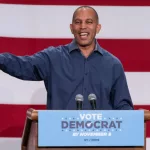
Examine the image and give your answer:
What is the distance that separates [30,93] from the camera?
3.02 meters

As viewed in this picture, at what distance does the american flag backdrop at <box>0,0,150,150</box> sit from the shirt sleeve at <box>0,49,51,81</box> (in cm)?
66

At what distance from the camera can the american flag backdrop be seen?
3.02m

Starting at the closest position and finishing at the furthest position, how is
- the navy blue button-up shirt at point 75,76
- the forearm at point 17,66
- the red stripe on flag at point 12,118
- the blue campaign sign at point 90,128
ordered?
1. the blue campaign sign at point 90,128
2. the forearm at point 17,66
3. the navy blue button-up shirt at point 75,76
4. the red stripe on flag at point 12,118

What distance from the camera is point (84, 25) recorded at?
230cm

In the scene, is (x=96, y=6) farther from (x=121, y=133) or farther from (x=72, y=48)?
(x=121, y=133)

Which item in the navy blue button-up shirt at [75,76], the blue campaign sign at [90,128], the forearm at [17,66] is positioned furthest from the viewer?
the navy blue button-up shirt at [75,76]

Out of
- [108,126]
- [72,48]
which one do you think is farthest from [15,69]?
[108,126]

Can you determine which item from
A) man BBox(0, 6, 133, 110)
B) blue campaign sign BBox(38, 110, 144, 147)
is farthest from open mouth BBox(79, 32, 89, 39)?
blue campaign sign BBox(38, 110, 144, 147)

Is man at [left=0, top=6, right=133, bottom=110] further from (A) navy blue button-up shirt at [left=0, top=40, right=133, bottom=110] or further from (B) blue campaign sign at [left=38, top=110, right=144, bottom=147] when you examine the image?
(B) blue campaign sign at [left=38, top=110, right=144, bottom=147]

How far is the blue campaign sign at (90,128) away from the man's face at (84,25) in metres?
0.61

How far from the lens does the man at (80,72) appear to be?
2297 millimetres

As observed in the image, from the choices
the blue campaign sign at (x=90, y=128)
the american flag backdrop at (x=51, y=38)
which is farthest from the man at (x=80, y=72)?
the american flag backdrop at (x=51, y=38)

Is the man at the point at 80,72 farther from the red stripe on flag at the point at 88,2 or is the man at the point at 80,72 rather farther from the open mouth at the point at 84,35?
the red stripe on flag at the point at 88,2

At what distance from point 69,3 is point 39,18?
19 centimetres
